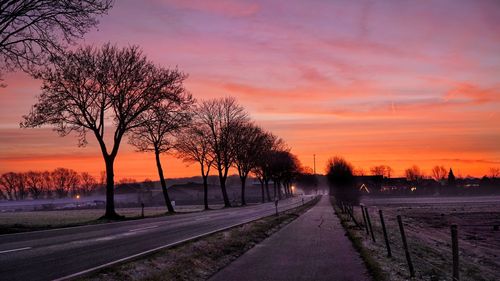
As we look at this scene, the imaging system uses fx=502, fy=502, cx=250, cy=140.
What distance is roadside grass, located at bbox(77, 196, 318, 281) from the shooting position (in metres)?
10.8

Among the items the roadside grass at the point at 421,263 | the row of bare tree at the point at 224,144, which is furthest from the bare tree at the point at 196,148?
the roadside grass at the point at 421,263

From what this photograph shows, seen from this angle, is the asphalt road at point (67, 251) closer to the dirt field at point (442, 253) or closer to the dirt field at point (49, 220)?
the dirt field at point (49, 220)

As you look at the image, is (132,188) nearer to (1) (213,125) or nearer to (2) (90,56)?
(1) (213,125)

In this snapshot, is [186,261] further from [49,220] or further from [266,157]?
[266,157]

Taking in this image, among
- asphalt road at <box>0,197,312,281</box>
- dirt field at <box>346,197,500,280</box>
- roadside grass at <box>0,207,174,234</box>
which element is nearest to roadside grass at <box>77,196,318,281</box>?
asphalt road at <box>0,197,312,281</box>

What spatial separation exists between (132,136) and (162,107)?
930 cm

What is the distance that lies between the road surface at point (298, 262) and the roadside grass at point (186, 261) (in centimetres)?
41

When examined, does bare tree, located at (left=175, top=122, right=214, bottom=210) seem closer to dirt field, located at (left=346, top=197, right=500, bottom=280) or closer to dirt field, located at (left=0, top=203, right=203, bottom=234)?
dirt field, located at (left=0, top=203, right=203, bottom=234)

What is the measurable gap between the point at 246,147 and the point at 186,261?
218 feet

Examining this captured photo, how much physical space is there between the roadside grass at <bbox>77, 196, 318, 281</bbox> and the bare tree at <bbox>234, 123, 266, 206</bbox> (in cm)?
5567

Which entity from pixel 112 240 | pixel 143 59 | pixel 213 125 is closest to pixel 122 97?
pixel 143 59

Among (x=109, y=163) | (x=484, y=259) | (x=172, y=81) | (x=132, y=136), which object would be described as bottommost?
(x=484, y=259)

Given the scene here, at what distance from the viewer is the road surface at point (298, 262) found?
12078 millimetres

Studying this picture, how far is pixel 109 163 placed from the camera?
3559 cm
